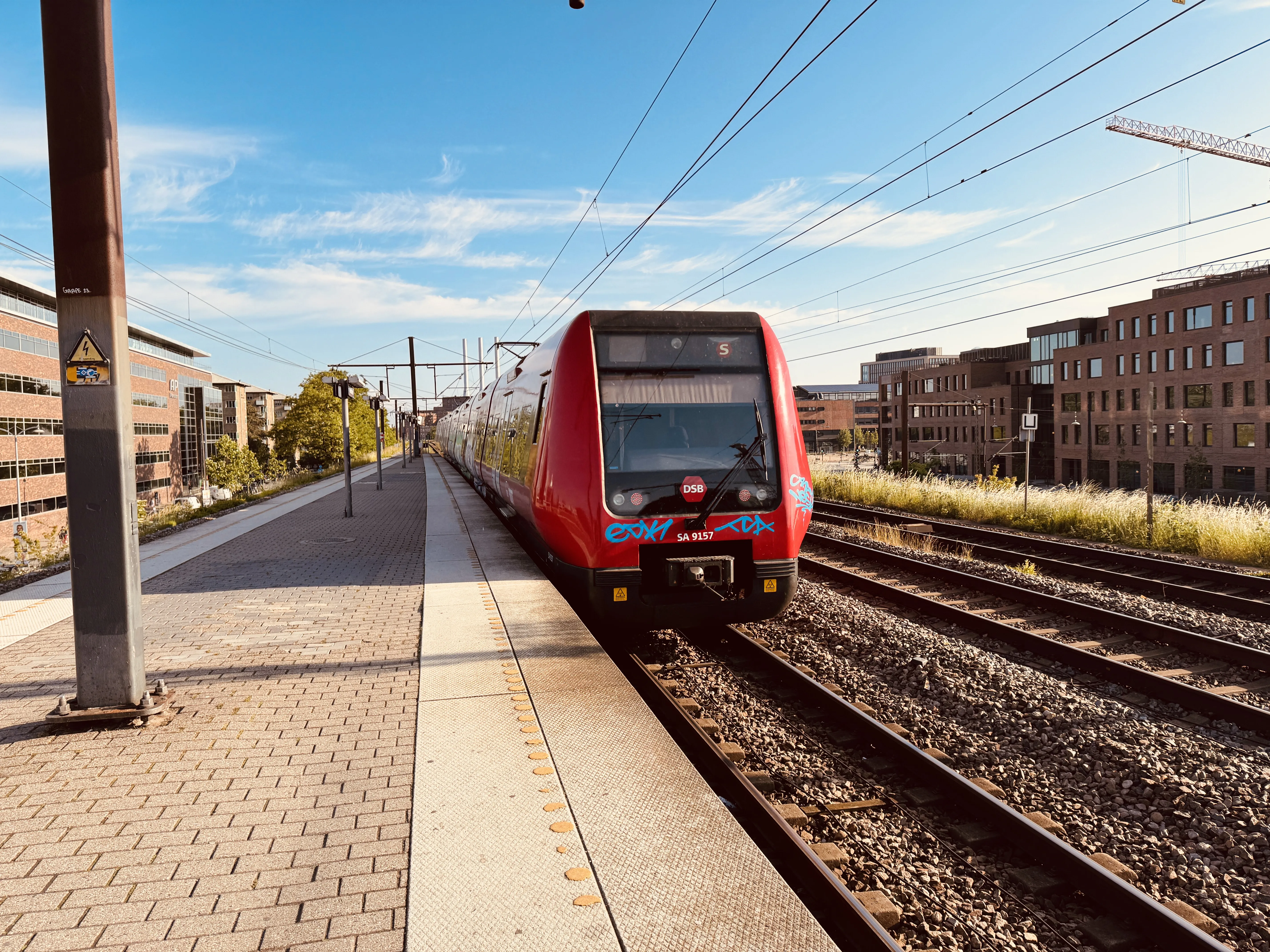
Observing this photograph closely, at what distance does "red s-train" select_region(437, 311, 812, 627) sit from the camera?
20.6 ft

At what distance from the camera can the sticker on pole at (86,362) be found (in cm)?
440

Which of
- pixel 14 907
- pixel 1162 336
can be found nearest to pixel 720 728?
pixel 14 907

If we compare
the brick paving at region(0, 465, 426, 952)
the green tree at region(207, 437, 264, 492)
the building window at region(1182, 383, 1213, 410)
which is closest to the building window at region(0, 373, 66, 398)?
the green tree at region(207, 437, 264, 492)

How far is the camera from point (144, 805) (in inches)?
139

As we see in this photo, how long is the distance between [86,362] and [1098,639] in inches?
335

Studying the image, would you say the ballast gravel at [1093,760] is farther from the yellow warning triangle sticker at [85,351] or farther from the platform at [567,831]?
the yellow warning triangle sticker at [85,351]

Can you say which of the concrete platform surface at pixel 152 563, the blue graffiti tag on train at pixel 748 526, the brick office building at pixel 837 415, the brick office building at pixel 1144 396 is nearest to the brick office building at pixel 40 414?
the concrete platform surface at pixel 152 563

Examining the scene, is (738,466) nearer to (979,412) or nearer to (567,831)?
(567,831)

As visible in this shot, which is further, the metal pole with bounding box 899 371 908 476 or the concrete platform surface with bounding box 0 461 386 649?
the metal pole with bounding box 899 371 908 476

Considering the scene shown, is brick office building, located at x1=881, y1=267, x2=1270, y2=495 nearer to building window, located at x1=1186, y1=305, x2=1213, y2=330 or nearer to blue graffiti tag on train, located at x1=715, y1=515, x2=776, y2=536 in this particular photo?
building window, located at x1=1186, y1=305, x2=1213, y2=330

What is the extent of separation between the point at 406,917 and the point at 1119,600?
29.4 feet

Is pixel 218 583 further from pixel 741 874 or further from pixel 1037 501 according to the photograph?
pixel 1037 501

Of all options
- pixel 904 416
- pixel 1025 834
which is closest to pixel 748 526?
pixel 1025 834

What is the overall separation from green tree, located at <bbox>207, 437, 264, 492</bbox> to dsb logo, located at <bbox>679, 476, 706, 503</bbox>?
6314cm
